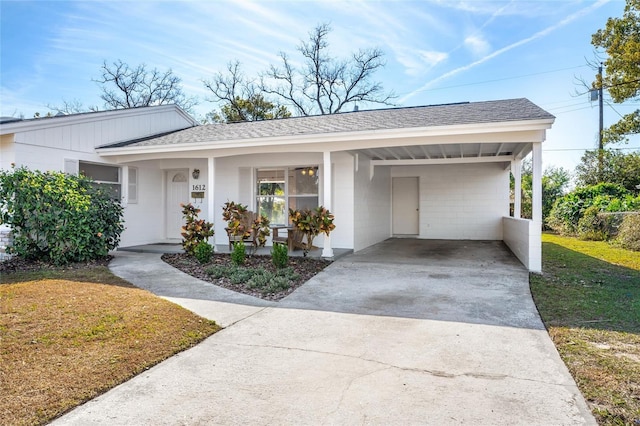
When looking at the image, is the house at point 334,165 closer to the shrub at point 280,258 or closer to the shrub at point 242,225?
the shrub at point 242,225

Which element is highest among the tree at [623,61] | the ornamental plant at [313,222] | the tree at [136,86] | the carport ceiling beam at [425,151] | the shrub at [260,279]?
the tree at [136,86]

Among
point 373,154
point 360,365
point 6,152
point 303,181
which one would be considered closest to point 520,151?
point 373,154

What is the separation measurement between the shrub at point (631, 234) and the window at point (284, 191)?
30.3ft

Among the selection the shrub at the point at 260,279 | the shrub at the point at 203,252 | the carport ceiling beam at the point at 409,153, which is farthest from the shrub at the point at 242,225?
the carport ceiling beam at the point at 409,153

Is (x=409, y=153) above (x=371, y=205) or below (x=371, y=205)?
above

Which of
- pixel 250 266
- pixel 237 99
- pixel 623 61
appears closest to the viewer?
pixel 250 266

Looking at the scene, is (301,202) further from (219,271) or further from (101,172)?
(101,172)

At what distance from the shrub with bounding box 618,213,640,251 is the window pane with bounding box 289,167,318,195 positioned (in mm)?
9286

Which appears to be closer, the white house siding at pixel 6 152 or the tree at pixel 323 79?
the white house siding at pixel 6 152

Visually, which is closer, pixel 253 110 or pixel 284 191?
pixel 284 191

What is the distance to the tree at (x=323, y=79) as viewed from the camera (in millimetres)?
26188

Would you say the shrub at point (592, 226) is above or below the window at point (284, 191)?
below

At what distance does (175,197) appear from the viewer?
1154cm

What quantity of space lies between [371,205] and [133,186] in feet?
22.0
